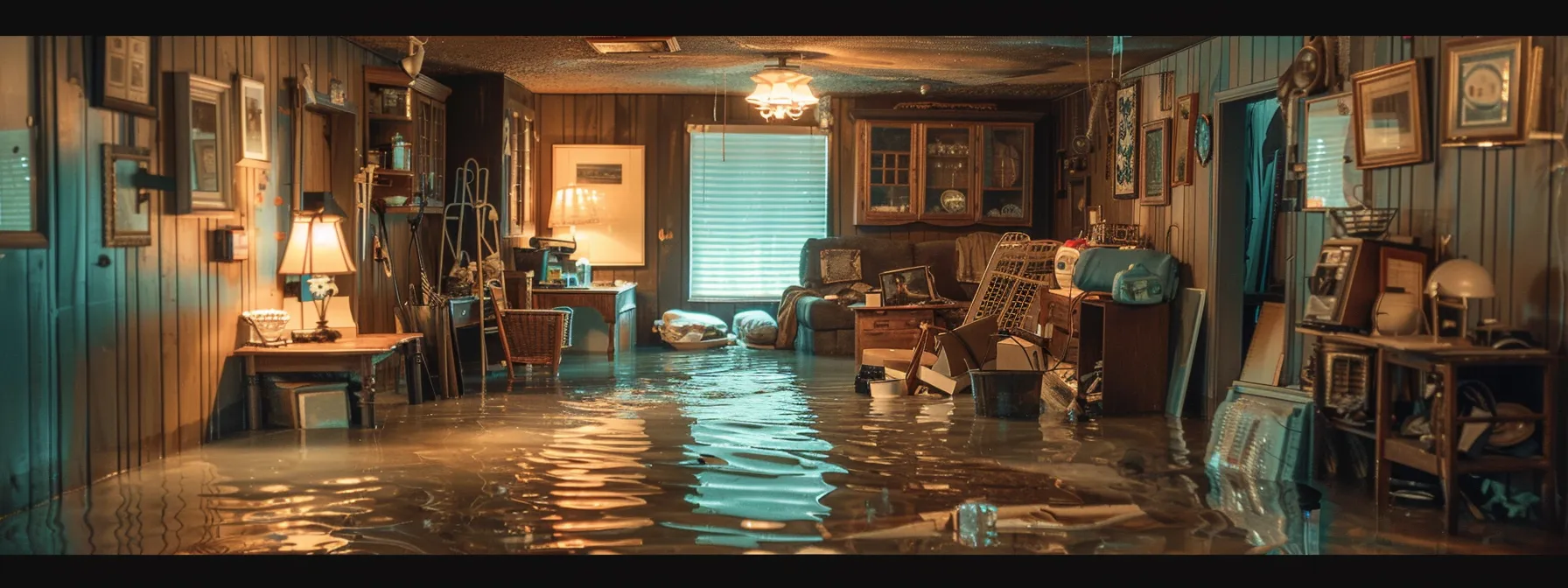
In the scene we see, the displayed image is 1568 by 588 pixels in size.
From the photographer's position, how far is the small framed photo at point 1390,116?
5.45 meters

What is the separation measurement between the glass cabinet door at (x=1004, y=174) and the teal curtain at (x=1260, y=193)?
Result: 3.58 meters

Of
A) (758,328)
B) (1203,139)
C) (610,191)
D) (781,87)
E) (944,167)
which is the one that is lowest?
(758,328)

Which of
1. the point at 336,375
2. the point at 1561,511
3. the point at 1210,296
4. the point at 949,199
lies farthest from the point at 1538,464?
the point at 949,199

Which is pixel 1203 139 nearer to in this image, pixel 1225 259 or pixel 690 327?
pixel 1225 259

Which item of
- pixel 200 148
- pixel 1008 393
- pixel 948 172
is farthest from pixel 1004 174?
pixel 200 148

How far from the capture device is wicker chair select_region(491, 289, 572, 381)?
961cm

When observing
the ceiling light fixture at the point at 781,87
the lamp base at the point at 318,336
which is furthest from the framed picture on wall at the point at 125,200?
the ceiling light fixture at the point at 781,87

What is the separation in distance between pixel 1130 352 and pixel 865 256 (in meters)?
4.69

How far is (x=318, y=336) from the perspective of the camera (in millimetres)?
7254

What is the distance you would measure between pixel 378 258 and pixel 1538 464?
7.02 m

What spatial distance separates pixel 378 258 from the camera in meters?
8.98

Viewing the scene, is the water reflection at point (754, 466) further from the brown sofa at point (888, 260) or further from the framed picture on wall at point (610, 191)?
the framed picture on wall at point (610, 191)

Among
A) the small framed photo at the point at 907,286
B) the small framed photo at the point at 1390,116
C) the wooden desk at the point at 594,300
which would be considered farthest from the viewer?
the wooden desk at the point at 594,300

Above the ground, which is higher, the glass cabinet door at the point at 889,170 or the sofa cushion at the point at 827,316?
the glass cabinet door at the point at 889,170
